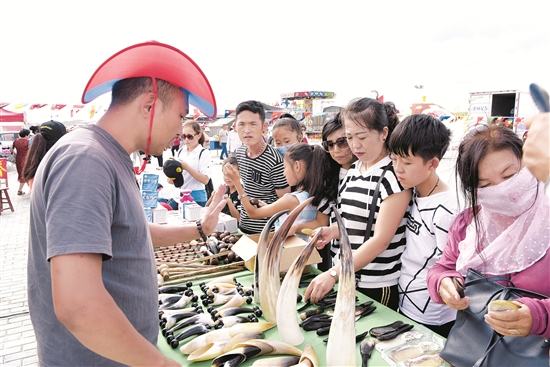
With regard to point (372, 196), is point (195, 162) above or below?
below

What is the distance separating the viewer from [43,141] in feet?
14.9

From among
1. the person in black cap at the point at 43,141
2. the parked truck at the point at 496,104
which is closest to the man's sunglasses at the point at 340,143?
the person in black cap at the point at 43,141

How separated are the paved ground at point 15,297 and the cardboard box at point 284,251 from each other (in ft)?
2.90

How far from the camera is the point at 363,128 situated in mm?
1988

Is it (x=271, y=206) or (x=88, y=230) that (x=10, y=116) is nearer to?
(x=271, y=206)

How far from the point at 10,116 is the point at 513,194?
23834 millimetres

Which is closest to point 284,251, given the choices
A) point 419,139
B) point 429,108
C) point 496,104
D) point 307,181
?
point 307,181

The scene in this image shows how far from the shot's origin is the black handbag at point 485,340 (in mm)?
1092

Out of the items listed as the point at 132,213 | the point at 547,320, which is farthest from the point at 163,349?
the point at 547,320

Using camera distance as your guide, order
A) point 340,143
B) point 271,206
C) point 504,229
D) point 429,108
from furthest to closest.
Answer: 1. point 429,108
2. point 271,206
3. point 340,143
4. point 504,229

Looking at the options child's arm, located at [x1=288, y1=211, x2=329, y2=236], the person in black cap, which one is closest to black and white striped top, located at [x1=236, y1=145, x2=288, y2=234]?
child's arm, located at [x1=288, y1=211, x2=329, y2=236]

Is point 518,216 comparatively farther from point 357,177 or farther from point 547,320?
point 357,177

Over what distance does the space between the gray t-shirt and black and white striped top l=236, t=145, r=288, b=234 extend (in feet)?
6.99

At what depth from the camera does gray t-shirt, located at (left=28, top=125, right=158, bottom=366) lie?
0.84m
